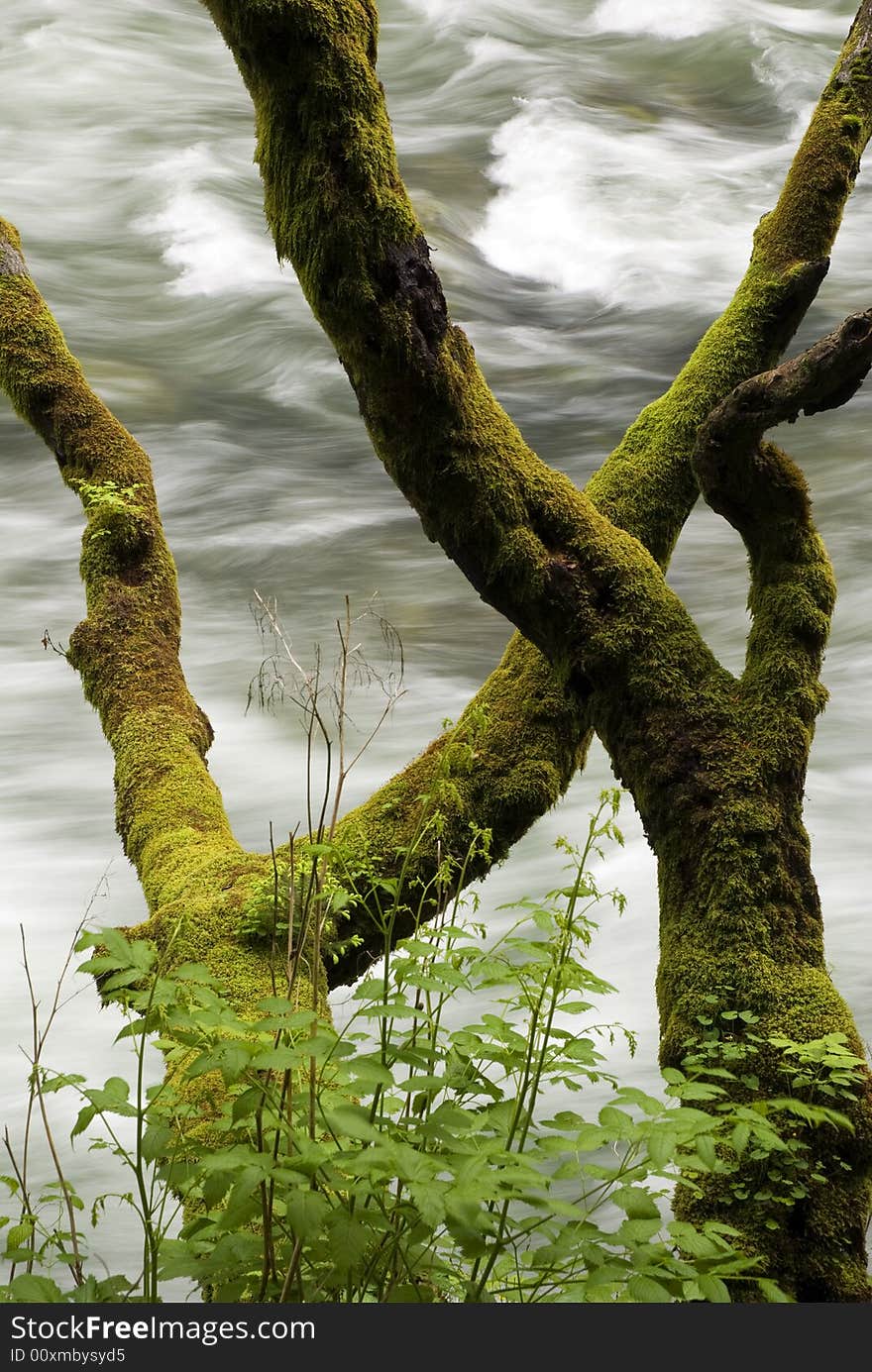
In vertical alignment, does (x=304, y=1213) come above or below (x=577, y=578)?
below

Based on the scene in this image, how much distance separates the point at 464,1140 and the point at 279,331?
38.3ft

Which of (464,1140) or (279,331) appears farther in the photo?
(279,331)

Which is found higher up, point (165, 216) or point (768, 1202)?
point (165, 216)

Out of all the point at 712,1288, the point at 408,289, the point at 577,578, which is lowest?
the point at 712,1288

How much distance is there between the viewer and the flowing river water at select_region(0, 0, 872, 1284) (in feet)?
24.1

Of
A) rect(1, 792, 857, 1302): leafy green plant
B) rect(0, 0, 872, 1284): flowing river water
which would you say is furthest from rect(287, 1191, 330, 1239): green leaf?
rect(0, 0, 872, 1284): flowing river water

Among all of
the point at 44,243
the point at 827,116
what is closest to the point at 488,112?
the point at 44,243

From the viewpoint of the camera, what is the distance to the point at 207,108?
614 inches

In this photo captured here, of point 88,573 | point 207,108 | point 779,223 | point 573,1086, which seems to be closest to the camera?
point 573,1086

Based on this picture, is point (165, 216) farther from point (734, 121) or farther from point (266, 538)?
point (734, 121)

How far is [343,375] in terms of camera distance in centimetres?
1207

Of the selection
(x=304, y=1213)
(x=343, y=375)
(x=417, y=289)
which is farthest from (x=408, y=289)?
(x=343, y=375)

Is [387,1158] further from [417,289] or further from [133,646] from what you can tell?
[133,646]

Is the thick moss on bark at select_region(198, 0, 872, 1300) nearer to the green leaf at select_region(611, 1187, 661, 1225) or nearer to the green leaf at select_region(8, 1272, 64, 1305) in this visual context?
the green leaf at select_region(611, 1187, 661, 1225)
